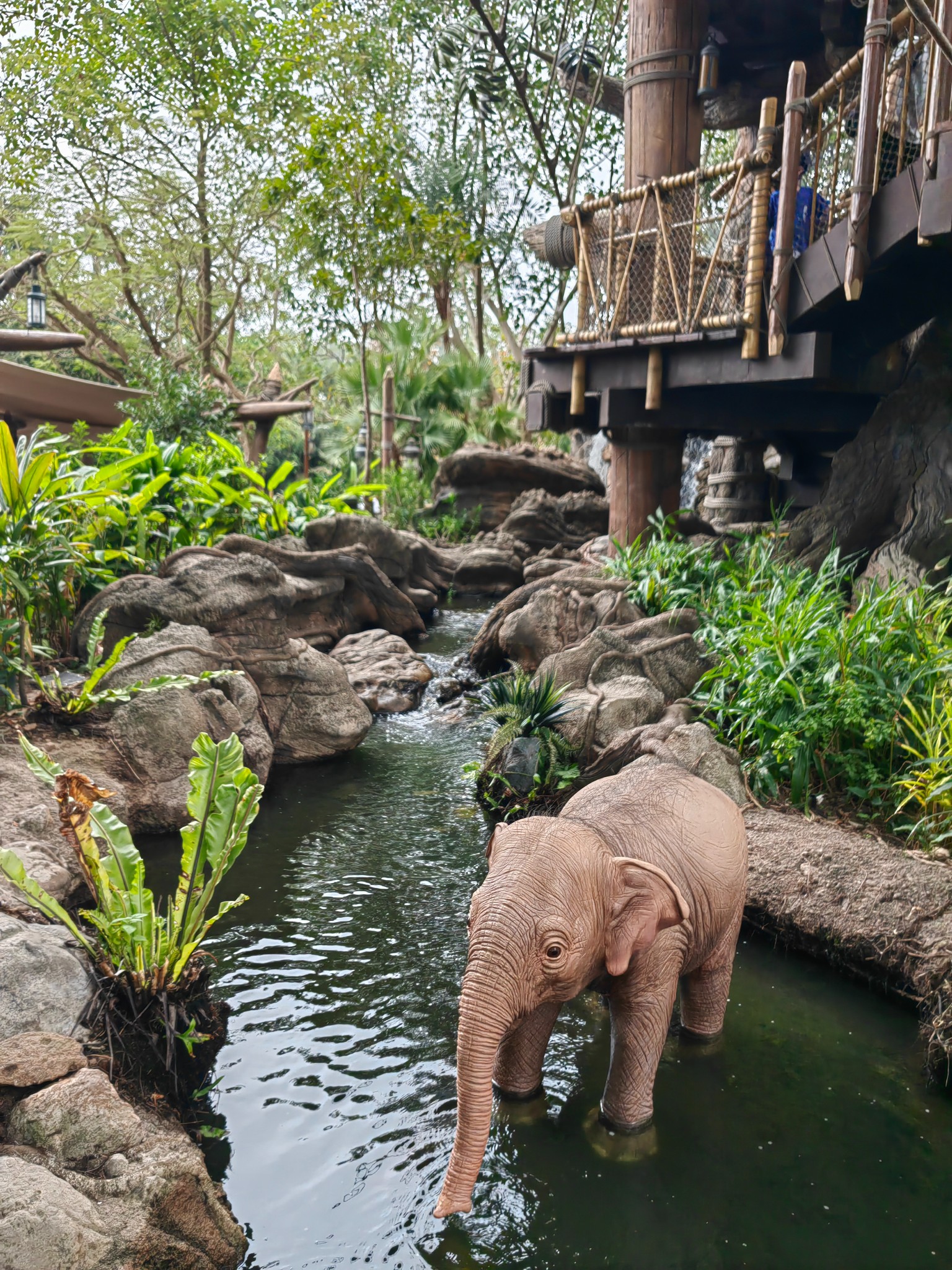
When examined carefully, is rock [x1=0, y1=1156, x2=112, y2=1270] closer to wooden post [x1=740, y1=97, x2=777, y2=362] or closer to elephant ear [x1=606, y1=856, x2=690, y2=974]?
elephant ear [x1=606, y1=856, x2=690, y2=974]


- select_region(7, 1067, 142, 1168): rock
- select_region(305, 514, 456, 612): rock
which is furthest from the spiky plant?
select_region(305, 514, 456, 612): rock

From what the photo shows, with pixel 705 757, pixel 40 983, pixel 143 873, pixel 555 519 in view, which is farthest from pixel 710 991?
pixel 555 519

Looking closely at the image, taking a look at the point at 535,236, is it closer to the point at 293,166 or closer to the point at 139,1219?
the point at 293,166

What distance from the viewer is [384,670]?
9586 millimetres

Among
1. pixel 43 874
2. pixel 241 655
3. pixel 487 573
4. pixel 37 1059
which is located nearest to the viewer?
pixel 37 1059

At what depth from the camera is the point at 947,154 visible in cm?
577

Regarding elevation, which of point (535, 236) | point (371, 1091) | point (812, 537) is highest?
point (535, 236)

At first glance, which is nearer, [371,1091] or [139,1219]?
[139,1219]

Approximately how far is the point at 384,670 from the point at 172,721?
135 inches

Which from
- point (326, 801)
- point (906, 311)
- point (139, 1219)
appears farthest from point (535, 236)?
point (139, 1219)

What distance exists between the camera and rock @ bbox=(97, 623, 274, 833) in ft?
20.1

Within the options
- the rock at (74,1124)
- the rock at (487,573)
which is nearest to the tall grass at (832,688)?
the rock at (74,1124)

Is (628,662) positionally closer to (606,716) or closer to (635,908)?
(606,716)

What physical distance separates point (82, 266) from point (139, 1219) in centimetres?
2361
